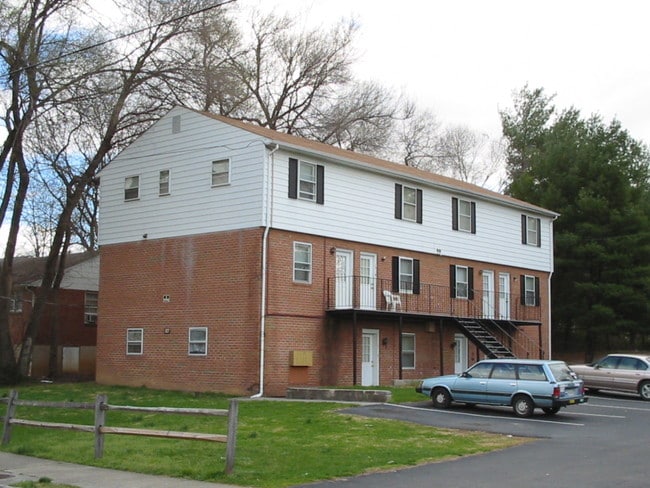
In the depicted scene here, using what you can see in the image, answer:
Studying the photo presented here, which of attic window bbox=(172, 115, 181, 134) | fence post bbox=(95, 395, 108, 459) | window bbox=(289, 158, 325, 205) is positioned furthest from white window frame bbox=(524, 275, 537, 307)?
fence post bbox=(95, 395, 108, 459)

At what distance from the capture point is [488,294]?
37.0 metres

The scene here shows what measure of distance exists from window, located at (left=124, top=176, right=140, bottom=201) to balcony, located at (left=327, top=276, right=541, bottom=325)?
820cm

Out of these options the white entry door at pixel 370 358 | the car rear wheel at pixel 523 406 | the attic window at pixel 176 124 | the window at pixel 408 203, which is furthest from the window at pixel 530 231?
the car rear wheel at pixel 523 406

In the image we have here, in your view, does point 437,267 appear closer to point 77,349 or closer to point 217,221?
point 217,221

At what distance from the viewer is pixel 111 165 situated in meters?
33.1

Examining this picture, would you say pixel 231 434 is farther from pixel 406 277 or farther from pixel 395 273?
pixel 406 277

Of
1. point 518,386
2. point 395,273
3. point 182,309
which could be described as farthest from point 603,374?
point 182,309

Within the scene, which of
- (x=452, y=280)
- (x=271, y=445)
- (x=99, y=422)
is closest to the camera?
(x=99, y=422)

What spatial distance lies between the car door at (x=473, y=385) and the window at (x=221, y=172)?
34.2 ft

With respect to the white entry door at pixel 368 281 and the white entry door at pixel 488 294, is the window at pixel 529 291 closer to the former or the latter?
the white entry door at pixel 488 294

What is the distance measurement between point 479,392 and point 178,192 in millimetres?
13171

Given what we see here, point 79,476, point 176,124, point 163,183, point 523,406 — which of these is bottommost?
point 79,476

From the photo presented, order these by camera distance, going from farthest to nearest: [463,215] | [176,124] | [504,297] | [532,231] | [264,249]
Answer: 1. [532,231]
2. [504,297]
3. [463,215]
4. [176,124]
5. [264,249]

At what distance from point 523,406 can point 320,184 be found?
10871 millimetres
